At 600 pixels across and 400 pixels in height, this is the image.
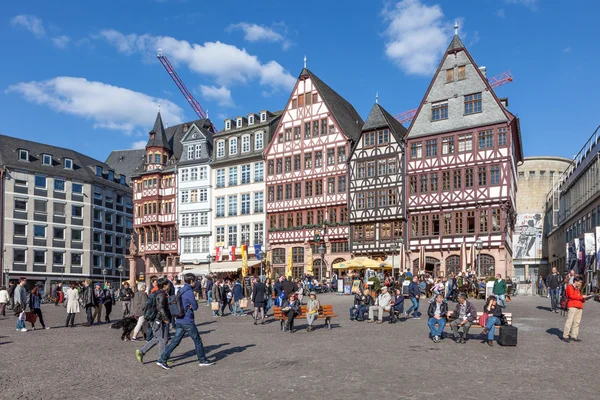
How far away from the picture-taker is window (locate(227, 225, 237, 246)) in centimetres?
5647

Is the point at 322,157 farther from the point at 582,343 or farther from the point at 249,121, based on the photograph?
the point at 582,343

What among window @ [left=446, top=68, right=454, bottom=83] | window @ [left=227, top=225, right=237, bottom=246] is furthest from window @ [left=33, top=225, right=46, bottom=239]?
window @ [left=446, top=68, right=454, bottom=83]

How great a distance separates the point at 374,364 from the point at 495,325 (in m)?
4.83

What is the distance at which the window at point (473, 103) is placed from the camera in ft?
144

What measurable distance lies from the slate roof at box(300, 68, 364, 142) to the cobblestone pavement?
3276 centimetres

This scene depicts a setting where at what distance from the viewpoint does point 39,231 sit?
6662cm

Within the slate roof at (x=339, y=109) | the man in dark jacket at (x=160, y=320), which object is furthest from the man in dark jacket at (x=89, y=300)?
the slate roof at (x=339, y=109)

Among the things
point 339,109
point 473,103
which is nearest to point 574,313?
point 473,103

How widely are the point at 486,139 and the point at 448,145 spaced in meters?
2.81

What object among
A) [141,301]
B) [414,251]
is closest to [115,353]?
[141,301]

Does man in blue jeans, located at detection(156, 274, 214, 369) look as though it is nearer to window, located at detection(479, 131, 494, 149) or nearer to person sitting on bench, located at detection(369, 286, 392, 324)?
person sitting on bench, located at detection(369, 286, 392, 324)

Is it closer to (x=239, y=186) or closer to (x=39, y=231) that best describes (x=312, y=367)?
(x=239, y=186)

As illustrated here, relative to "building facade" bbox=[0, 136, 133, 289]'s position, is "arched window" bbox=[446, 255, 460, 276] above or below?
below

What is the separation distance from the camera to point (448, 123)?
44969 mm
